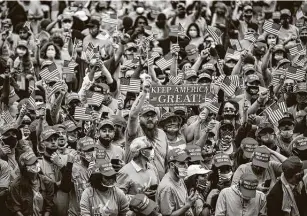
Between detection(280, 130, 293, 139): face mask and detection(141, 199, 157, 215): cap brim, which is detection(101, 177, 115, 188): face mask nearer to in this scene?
detection(141, 199, 157, 215): cap brim

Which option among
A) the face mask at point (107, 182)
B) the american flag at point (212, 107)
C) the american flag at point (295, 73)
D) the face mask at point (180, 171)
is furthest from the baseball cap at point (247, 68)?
the face mask at point (107, 182)

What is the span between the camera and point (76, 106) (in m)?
14.3

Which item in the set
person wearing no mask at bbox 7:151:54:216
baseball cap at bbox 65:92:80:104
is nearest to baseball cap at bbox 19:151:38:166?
person wearing no mask at bbox 7:151:54:216

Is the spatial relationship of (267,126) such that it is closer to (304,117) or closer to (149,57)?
(304,117)

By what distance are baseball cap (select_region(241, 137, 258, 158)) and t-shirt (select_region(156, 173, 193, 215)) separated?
166 cm

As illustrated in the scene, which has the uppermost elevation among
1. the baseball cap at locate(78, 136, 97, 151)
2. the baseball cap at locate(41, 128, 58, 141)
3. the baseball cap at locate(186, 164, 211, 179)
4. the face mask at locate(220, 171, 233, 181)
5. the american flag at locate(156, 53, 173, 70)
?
the baseball cap at locate(186, 164, 211, 179)

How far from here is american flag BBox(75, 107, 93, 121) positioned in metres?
13.8

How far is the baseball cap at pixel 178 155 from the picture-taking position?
11766 mm

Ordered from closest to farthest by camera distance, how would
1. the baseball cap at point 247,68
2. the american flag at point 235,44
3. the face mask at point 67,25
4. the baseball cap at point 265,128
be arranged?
the baseball cap at point 265,128
the baseball cap at point 247,68
the american flag at point 235,44
the face mask at point 67,25

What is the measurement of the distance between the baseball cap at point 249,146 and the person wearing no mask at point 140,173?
1.42m

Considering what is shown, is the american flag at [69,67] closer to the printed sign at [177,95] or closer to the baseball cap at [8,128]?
the printed sign at [177,95]

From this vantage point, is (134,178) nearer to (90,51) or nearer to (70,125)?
(70,125)

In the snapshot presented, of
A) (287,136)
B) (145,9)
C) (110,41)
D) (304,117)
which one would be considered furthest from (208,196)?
(145,9)

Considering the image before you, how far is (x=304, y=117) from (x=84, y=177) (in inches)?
157
